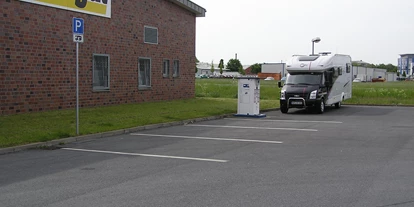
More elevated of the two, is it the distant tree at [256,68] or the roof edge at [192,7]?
the distant tree at [256,68]

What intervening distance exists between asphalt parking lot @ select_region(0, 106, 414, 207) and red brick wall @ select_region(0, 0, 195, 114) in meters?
5.58

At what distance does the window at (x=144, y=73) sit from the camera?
74.8 ft

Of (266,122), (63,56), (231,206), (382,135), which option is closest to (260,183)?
(231,206)

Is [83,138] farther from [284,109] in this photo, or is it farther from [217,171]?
[284,109]

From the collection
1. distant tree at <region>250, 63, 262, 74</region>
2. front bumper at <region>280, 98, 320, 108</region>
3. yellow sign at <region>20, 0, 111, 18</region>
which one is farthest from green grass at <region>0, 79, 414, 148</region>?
distant tree at <region>250, 63, 262, 74</region>

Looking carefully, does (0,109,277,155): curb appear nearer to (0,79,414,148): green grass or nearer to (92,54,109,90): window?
(0,79,414,148): green grass

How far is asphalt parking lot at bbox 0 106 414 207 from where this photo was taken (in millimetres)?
6219

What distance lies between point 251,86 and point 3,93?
956 centimetres

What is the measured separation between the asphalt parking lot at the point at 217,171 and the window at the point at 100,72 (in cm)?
739

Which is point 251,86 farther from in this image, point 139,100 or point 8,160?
point 8,160

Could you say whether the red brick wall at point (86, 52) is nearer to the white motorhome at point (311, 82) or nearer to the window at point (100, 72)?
the window at point (100, 72)

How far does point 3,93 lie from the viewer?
15.3m

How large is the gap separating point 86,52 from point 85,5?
76.4 inches

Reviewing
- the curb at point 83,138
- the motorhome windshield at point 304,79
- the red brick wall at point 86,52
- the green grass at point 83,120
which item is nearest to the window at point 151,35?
the red brick wall at point 86,52
